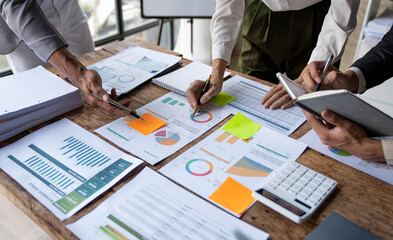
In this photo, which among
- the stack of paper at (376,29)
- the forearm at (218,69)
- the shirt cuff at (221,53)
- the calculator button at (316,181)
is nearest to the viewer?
the calculator button at (316,181)

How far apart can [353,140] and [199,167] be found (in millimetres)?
443

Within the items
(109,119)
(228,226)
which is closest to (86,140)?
(109,119)

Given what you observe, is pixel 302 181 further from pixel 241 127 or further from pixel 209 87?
pixel 209 87

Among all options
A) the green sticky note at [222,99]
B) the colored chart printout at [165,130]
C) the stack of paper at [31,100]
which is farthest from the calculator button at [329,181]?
the stack of paper at [31,100]

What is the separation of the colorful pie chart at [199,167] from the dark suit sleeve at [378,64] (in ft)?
2.50

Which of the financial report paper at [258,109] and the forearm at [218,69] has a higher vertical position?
the forearm at [218,69]

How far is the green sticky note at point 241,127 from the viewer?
0.97 m

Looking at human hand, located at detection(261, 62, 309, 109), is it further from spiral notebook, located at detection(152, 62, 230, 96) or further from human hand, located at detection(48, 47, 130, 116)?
human hand, located at detection(48, 47, 130, 116)

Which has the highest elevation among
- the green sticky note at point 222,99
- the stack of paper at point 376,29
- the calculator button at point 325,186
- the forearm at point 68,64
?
the forearm at point 68,64

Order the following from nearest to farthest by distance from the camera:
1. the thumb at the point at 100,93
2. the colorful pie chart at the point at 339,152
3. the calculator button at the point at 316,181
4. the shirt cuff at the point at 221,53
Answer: the calculator button at the point at 316,181, the colorful pie chart at the point at 339,152, the thumb at the point at 100,93, the shirt cuff at the point at 221,53

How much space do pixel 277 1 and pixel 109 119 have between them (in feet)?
3.05

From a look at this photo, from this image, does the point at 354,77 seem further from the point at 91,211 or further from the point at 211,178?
the point at 91,211

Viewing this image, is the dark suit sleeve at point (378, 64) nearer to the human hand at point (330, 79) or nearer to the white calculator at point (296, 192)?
the human hand at point (330, 79)

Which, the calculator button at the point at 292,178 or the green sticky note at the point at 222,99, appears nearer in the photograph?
the calculator button at the point at 292,178
